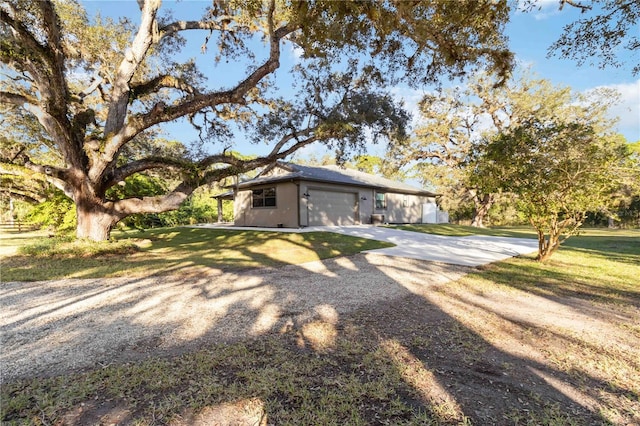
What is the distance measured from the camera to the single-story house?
1636cm

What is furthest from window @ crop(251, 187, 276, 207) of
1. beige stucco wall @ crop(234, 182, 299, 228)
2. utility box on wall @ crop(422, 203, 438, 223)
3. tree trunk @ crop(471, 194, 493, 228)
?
tree trunk @ crop(471, 194, 493, 228)

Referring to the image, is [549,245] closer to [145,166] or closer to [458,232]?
[458,232]

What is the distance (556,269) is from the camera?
6699mm

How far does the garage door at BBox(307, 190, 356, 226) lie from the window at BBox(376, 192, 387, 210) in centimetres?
258

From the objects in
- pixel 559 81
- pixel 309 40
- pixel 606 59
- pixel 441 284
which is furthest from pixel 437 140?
pixel 441 284

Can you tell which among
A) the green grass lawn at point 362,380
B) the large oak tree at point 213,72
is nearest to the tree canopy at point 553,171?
the large oak tree at point 213,72

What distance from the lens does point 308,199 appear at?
54.3 ft

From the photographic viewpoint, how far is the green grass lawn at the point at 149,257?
6.50 metres

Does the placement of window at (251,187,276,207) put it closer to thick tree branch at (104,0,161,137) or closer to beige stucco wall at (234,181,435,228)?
beige stucco wall at (234,181,435,228)

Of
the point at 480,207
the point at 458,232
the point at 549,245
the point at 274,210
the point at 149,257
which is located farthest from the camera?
the point at 480,207

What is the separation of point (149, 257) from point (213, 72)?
7580 mm

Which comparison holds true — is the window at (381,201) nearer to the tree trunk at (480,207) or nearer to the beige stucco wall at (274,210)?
the beige stucco wall at (274,210)

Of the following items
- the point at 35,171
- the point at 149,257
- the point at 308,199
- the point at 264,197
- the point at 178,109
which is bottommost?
the point at 149,257

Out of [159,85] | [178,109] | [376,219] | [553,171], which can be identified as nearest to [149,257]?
[178,109]
